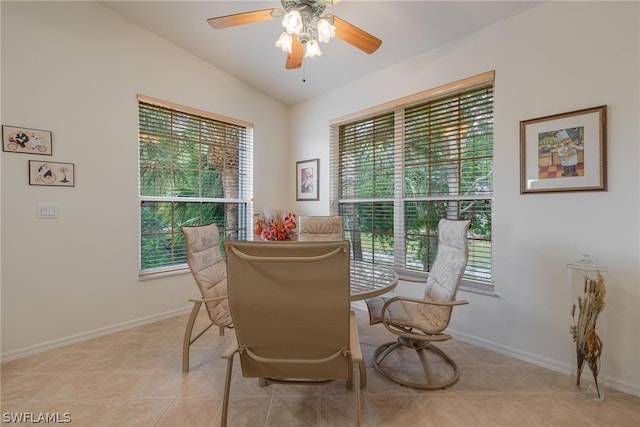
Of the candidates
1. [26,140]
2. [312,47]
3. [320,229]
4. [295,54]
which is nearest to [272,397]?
[320,229]

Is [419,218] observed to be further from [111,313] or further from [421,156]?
[111,313]

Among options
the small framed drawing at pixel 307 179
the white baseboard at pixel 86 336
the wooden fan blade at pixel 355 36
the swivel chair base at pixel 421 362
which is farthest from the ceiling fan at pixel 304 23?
the white baseboard at pixel 86 336

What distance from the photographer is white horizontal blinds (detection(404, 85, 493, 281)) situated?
253cm

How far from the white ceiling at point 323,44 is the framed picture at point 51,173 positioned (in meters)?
1.59

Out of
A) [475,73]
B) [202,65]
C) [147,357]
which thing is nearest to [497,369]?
[475,73]

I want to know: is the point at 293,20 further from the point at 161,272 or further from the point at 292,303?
the point at 161,272

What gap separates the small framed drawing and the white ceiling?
101 centimetres

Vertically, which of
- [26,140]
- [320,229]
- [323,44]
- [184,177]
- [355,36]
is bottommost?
[320,229]

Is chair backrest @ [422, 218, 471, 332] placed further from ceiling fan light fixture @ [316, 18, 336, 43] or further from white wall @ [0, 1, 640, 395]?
ceiling fan light fixture @ [316, 18, 336, 43]

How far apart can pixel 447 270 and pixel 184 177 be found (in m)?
2.95

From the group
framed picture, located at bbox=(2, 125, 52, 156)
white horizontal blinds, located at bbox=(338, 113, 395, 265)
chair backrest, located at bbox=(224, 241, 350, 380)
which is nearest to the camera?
chair backrest, located at bbox=(224, 241, 350, 380)

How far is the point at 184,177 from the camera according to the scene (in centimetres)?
334

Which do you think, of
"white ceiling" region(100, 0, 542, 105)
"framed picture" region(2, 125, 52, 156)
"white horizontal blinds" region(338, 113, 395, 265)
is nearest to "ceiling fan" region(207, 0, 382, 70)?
"white ceiling" region(100, 0, 542, 105)

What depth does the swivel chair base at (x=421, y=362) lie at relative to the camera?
188cm
